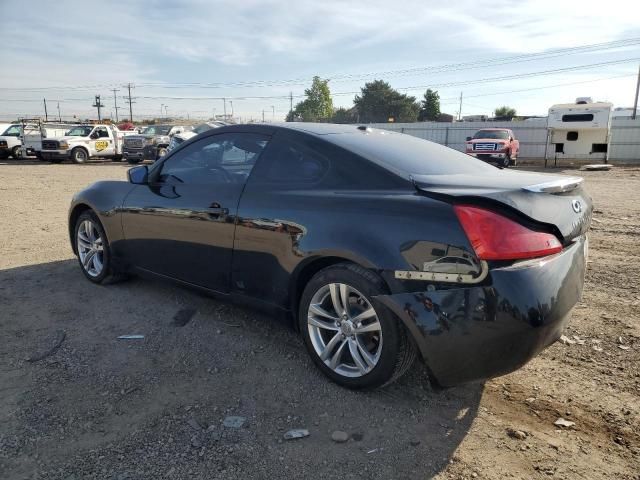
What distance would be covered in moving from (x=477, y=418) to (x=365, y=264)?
1037 mm

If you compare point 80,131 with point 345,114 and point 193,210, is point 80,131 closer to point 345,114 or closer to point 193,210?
point 193,210

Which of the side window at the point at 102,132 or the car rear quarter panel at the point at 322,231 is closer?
the car rear quarter panel at the point at 322,231

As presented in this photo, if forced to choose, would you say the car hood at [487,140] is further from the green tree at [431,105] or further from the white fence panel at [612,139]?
the green tree at [431,105]

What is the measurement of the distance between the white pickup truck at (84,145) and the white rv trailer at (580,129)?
2146 centimetres

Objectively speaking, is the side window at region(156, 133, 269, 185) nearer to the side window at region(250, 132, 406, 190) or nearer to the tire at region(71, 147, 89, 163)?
the side window at region(250, 132, 406, 190)

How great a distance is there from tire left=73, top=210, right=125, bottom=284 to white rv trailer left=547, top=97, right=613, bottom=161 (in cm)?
2306

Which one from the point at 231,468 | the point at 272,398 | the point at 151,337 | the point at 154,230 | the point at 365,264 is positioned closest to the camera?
the point at 231,468

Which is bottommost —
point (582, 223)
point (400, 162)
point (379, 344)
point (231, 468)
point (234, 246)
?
point (231, 468)

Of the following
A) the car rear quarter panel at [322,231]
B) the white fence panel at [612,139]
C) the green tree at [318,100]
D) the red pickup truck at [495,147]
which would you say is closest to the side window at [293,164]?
the car rear quarter panel at [322,231]

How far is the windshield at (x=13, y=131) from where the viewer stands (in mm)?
25906

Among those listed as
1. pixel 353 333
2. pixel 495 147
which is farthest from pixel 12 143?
pixel 353 333

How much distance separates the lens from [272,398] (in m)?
2.86

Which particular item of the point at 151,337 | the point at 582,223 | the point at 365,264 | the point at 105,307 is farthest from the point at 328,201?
the point at 105,307

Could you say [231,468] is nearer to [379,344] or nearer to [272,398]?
[272,398]
